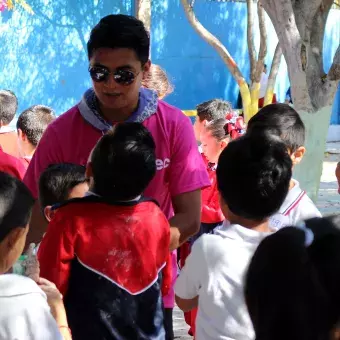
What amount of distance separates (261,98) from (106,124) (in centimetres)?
1326

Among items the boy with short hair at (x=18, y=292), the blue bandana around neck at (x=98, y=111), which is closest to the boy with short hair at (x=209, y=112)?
the blue bandana around neck at (x=98, y=111)

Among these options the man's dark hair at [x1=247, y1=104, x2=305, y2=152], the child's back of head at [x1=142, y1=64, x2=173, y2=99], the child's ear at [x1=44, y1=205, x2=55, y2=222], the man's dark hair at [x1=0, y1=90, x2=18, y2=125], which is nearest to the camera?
the child's ear at [x1=44, y1=205, x2=55, y2=222]

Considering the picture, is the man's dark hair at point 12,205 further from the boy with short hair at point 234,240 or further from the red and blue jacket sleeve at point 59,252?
the boy with short hair at point 234,240

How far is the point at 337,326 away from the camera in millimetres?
1600

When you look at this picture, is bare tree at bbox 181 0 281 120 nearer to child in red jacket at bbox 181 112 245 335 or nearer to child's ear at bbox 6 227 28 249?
child in red jacket at bbox 181 112 245 335

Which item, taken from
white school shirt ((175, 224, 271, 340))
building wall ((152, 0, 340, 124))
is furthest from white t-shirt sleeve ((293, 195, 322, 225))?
building wall ((152, 0, 340, 124))

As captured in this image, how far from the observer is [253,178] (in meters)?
2.88

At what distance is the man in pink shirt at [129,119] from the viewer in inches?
120

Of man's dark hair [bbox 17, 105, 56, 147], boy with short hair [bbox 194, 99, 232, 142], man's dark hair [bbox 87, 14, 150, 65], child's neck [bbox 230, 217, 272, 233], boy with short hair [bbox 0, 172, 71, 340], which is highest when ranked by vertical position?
man's dark hair [bbox 87, 14, 150, 65]

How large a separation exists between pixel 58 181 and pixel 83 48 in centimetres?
1209

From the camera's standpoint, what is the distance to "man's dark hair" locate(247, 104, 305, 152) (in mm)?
4043

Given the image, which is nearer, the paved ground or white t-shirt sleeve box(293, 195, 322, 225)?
white t-shirt sleeve box(293, 195, 322, 225)

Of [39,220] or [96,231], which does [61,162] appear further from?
[96,231]

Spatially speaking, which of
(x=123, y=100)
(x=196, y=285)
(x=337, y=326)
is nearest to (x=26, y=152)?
(x=123, y=100)
